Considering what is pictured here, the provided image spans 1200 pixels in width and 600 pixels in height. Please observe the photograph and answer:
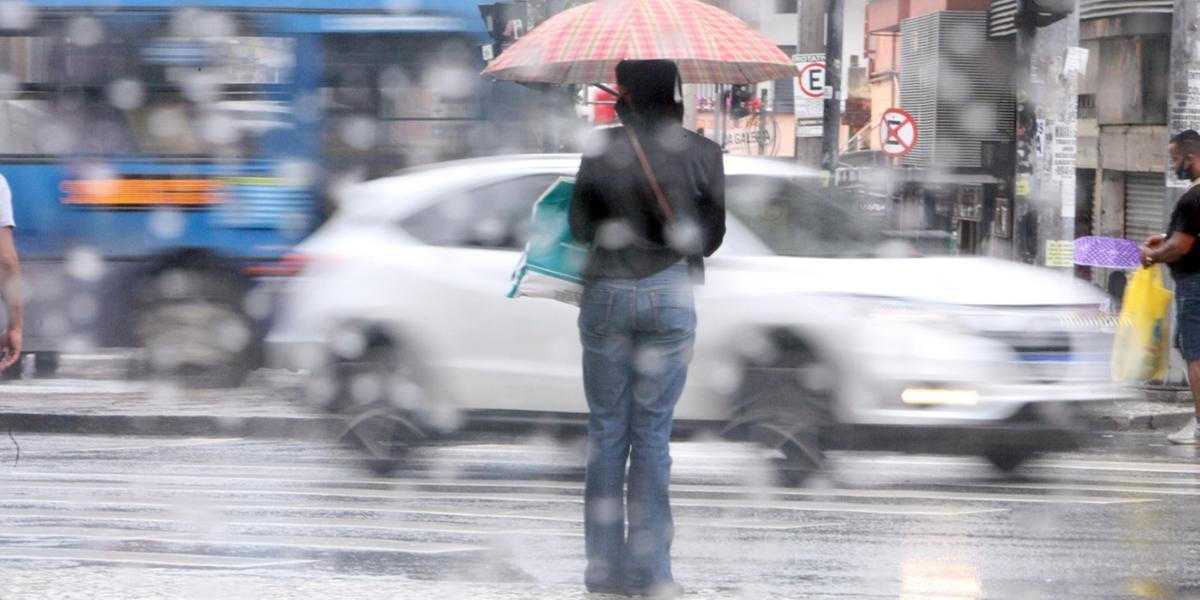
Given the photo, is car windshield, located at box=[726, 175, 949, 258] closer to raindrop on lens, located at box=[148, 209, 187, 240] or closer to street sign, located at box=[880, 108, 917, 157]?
raindrop on lens, located at box=[148, 209, 187, 240]

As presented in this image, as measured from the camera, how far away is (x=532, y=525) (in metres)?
7.30

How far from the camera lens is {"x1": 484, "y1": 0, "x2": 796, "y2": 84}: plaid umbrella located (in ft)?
22.2

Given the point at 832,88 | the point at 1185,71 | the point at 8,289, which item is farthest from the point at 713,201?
the point at 832,88

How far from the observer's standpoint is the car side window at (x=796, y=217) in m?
8.71

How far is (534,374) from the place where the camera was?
28.6 ft

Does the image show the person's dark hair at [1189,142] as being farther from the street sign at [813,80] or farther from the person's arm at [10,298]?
the street sign at [813,80]

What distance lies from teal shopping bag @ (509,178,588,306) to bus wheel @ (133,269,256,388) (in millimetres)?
7716

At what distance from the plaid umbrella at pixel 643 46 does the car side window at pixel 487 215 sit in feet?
5.16

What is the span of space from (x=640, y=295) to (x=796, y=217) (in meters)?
3.61

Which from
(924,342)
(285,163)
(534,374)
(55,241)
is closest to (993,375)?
(924,342)

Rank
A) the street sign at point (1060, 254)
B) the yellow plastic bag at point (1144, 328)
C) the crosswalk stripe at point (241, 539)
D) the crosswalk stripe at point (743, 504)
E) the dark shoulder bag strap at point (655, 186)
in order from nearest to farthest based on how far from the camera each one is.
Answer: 1. the dark shoulder bag strap at point (655, 186)
2. the crosswalk stripe at point (241, 539)
3. the crosswalk stripe at point (743, 504)
4. the yellow plastic bag at point (1144, 328)
5. the street sign at point (1060, 254)

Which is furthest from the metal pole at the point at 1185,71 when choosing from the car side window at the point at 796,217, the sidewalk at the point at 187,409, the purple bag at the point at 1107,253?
the car side window at the point at 796,217

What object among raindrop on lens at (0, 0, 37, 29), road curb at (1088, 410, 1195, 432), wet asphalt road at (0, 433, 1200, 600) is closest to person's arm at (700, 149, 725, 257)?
wet asphalt road at (0, 433, 1200, 600)

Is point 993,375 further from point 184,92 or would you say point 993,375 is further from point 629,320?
point 184,92
